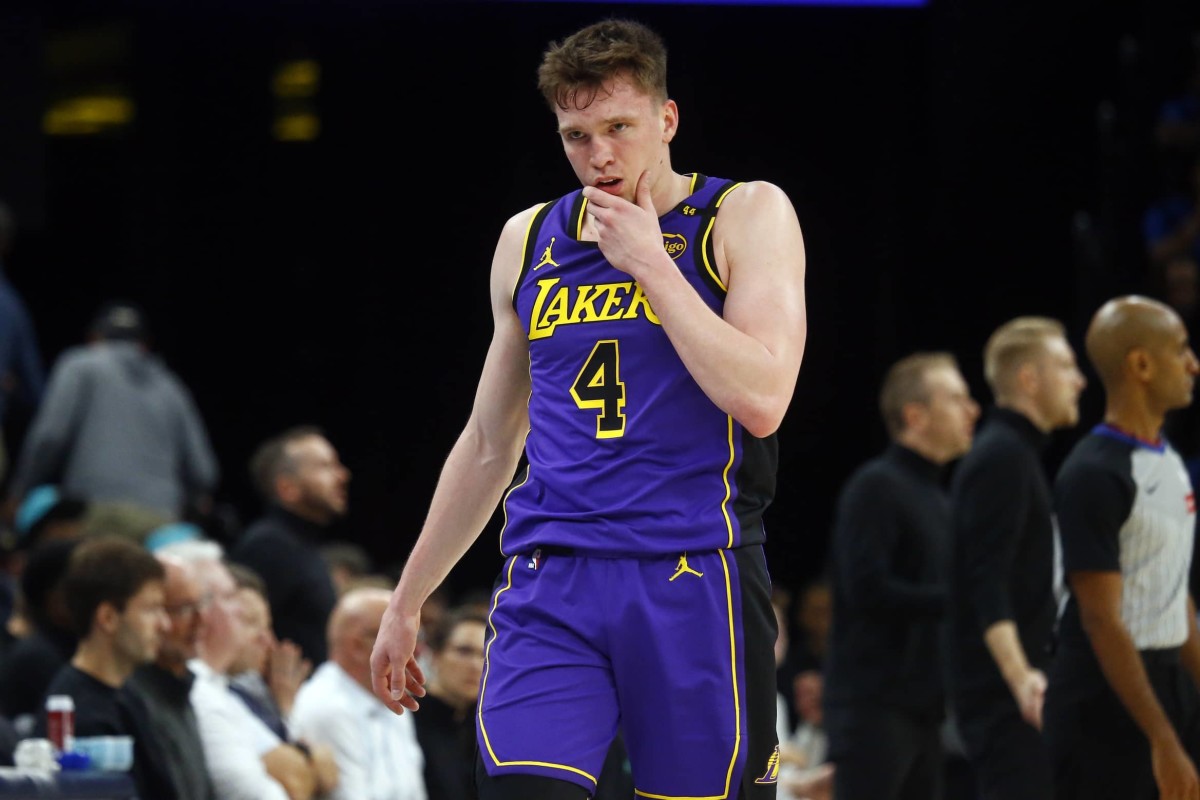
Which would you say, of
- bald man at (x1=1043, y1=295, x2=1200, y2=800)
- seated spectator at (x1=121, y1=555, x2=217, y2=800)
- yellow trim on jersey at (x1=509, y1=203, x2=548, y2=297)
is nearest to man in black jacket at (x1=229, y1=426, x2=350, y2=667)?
seated spectator at (x1=121, y1=555, x2=217, y2=800)

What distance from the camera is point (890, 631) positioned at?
681 centimetres

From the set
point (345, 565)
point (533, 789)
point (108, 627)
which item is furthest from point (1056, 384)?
point (345, 565)

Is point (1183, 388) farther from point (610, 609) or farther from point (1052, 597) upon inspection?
point (610, 609)

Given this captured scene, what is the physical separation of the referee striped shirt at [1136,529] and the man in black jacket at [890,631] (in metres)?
1.64

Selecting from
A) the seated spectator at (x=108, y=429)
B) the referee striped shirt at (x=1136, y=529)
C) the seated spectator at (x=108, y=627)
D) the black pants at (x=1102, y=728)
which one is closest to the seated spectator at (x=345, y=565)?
the seated spectator at (x=108, y=429)

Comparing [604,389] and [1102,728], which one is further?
[1102,728]

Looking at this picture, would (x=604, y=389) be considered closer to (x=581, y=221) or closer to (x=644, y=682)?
(x=581, y=221)

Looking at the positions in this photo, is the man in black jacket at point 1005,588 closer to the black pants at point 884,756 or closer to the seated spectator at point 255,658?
the black pants at point 884,756

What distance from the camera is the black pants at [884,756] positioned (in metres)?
6.65

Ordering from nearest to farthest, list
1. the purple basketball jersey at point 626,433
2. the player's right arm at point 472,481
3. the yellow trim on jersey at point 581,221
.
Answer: the purple basketball jersey at point 626,433
the yellow trim on jersey at point 581,221
the player's right arm at point 472,481

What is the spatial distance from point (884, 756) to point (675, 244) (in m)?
3.55

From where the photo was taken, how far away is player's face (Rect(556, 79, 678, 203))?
11.5ft

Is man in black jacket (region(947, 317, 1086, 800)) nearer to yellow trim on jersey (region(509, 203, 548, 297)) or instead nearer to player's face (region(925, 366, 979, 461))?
player's face (region(925, 366, 979, 461))

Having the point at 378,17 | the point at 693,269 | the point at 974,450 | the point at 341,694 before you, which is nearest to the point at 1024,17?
the point at 378,17
